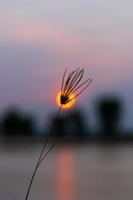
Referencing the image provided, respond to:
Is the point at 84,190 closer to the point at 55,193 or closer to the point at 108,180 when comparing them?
the point at 55,193

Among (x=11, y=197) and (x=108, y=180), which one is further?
(x=108, y=180)

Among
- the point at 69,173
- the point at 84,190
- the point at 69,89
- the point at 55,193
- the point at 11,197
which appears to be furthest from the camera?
the point at 69,173

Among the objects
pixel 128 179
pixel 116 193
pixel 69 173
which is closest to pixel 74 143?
pixel 69 173

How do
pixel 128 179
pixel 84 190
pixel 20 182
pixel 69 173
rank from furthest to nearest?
pixel 69 173 < pixel 128 179 < pixel 20 182 < pixel 84 190

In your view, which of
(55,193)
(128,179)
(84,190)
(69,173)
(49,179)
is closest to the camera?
(55,193)

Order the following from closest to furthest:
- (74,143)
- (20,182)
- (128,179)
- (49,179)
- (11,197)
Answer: (11,197) < (20,182) < (128,179) < (49,179) < (74,143)

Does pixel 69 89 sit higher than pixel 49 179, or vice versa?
pixel 69 89

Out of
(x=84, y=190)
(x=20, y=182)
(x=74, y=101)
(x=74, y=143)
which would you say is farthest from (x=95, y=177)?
(x=74, y=143)

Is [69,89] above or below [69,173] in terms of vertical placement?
above

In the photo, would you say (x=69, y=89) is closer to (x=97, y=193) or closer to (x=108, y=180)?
(x=97, y=193)
